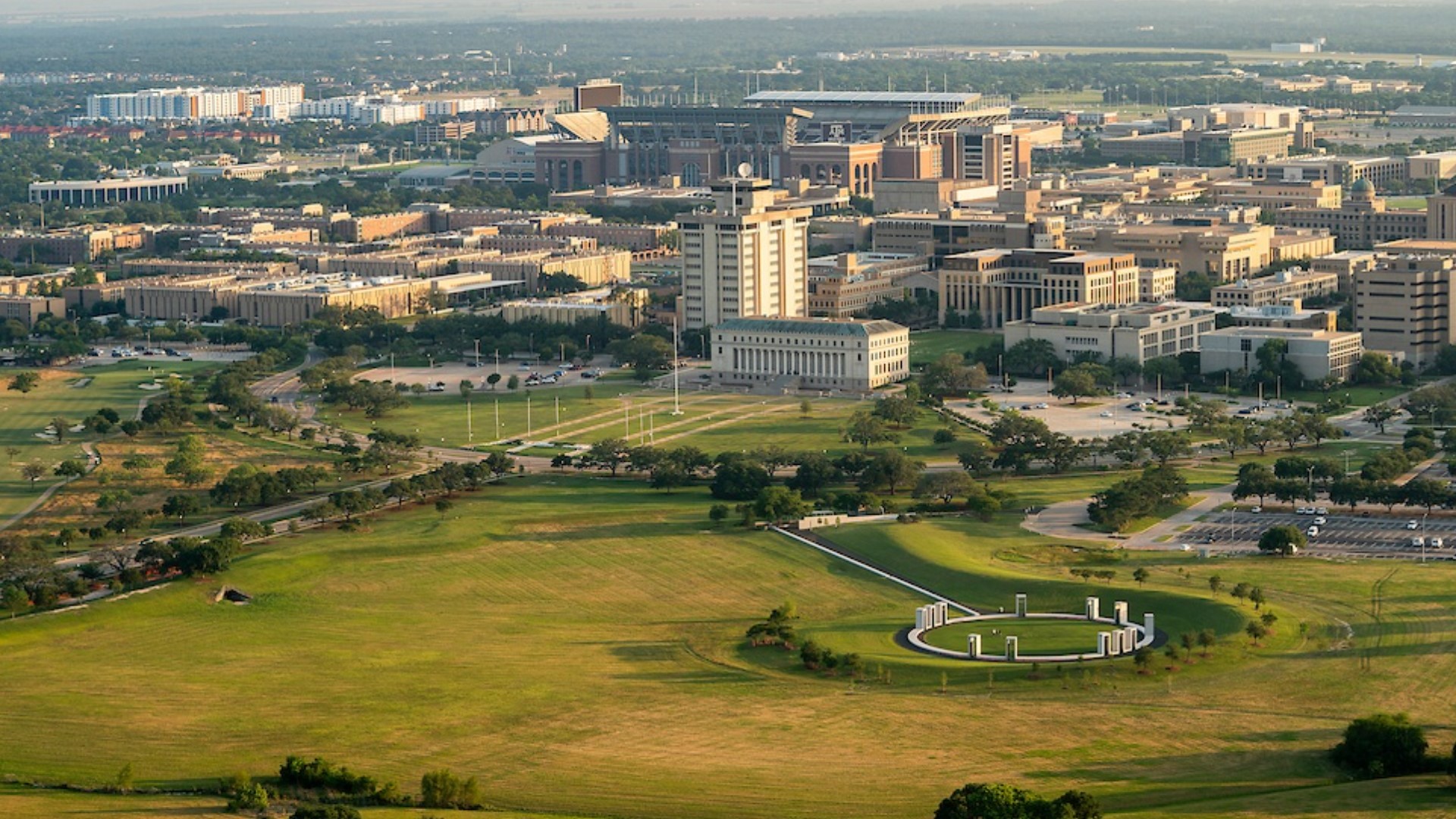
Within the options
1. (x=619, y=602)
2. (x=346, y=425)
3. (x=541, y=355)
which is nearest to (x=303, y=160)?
(x=541, y=355)

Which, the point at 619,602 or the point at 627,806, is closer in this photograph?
the point at 627,806

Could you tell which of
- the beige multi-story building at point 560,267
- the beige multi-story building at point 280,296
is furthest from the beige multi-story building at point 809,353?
the beige multi-story building at point 560,267

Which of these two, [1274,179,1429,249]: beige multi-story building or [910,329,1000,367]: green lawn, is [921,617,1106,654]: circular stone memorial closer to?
[910,329,1000,367]: green lawn

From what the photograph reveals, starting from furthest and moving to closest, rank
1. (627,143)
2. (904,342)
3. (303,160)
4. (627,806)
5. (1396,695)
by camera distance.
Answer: (303,160) → (627,143) → (904,342) → (1396,695) → (627,806)

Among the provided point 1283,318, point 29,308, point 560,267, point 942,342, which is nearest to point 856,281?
point 942,342

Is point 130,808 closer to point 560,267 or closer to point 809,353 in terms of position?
point 809,353

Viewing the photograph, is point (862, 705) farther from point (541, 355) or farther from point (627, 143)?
point (627, 143)

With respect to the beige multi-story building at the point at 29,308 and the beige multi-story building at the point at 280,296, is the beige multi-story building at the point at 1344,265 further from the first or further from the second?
the beige multi-story building at the point at 29,308
